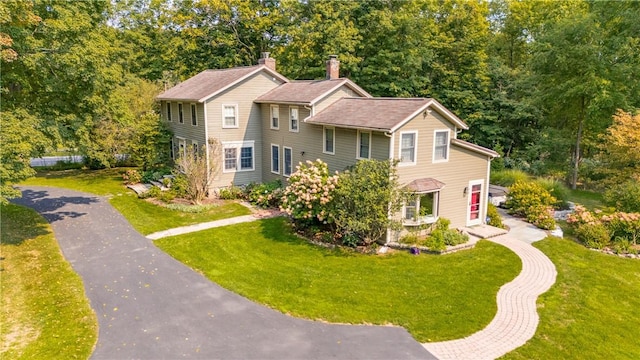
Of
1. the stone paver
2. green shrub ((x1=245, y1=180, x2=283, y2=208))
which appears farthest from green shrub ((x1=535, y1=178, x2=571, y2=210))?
green shrub ((x1=245, y1=180, x2=283, y2=208))

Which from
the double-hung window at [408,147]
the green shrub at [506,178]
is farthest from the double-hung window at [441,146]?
the green shrub at [506,178]

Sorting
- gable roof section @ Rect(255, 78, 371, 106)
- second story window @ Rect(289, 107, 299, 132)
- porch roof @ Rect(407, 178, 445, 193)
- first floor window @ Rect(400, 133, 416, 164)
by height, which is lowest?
porch roof @ Rect(407, 178, 445, 193)

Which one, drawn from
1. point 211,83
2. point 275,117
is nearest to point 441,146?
point 275,117

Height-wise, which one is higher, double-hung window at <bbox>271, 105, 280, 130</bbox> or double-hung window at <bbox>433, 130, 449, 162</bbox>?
double-hung window at <bbox>271, 105, 280, 130</bbox>

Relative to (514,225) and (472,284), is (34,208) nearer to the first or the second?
(472,284)

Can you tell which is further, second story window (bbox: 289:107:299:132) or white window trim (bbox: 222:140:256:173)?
white window trim (bbox: 222:140:256:173)

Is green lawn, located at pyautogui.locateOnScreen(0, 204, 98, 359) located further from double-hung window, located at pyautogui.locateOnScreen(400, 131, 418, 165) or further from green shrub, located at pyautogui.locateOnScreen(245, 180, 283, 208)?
double-hung window, located at pyautogui.locateOnScreen(400, 131, 418, 165)
